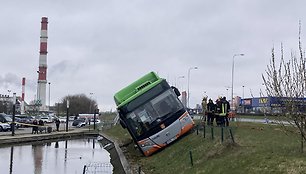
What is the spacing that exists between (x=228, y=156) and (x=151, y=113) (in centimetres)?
733

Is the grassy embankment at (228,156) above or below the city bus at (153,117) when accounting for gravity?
below

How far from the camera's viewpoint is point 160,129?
67.3 feet

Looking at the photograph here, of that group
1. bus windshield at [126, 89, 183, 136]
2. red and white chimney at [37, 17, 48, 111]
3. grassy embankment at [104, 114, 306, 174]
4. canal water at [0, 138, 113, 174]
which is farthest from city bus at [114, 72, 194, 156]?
red and white chimney at [37, 17, 48, 111]

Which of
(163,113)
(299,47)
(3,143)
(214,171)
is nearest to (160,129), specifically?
(163,113)

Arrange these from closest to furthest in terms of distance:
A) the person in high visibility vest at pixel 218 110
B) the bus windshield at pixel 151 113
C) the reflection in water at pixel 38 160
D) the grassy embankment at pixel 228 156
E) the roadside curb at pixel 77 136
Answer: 1. the grassy embankment at pixel 228 156
2. the bus windshield at pixel 151 113
3. the person in high visibility vest at pixel 218 110
4. the reflection in water at pixel 38 160
5. the roadside curb at pixel 77 136

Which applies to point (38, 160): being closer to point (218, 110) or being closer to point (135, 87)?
point (135, 87)

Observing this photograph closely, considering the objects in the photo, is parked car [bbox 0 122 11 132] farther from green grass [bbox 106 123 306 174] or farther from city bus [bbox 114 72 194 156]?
city bus [bbox 114 72 194 156]

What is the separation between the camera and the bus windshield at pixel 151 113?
20.5 metres

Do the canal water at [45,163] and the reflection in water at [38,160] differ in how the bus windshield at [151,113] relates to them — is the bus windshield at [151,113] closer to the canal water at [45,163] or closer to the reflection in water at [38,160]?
the canal water at [45,163]

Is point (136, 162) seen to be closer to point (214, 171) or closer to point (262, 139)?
point (262, 139)

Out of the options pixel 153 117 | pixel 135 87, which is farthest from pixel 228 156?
pixel 135 87

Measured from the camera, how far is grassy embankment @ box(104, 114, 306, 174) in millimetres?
11141

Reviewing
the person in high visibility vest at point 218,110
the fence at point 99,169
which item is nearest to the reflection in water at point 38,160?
the fence at point 99,169

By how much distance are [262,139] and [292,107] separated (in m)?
5.74
